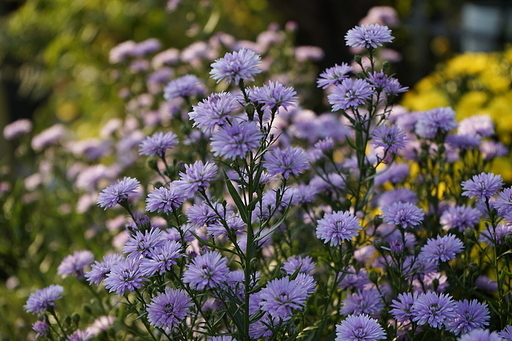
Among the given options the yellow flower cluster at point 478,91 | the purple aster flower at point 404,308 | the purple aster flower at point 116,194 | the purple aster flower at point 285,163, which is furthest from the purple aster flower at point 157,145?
the yellow flower cluster at point 478,91

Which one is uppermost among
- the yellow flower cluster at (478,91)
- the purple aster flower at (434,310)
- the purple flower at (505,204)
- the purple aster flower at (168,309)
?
the yellow flower cluster at (478,91)

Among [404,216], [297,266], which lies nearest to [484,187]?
[404,216]

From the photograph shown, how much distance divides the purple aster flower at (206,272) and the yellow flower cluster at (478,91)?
4.22 feet

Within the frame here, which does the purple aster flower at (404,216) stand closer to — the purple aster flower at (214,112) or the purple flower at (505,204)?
the purple flower at (505,204)

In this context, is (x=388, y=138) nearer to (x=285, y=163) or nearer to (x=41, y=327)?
(x=285, y=163)

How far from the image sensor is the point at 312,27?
331 centimetres

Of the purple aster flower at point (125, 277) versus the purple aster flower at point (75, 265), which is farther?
the purple aster flower at point (75, 265)

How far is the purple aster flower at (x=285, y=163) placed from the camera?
0.89 meters

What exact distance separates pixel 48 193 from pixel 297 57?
130 cm

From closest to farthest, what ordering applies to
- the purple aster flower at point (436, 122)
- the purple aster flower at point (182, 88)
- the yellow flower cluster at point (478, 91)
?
the purple aster flower at point (436, 122)
the purple aster flower at point (182, 88)
the yellow flower cluster at point (478, 91)

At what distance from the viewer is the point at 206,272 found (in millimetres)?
820

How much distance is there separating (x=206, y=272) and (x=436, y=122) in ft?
2.16

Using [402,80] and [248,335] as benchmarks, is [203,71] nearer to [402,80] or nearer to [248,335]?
[248,335]

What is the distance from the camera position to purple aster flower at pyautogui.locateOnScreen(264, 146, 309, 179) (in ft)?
2.92
